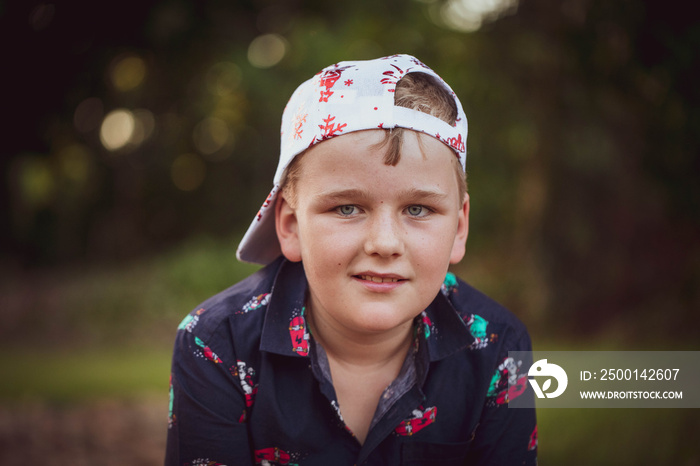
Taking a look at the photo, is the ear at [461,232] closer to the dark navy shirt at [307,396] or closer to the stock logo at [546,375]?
the dark navy shirt at [307,396]

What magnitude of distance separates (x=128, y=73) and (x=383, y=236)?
9520 mm

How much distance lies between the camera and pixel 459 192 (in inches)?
77.0

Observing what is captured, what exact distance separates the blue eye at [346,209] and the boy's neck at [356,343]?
1.51ft

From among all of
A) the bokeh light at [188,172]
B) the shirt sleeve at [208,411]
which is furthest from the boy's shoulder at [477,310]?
the bokeh light at [188,172]

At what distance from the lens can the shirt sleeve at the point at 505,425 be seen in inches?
82.3

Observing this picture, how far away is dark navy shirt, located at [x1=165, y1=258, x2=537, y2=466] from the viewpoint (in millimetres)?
1920

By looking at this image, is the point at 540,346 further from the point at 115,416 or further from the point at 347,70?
the point at 347,70

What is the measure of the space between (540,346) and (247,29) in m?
7.69

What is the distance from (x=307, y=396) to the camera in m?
1.95

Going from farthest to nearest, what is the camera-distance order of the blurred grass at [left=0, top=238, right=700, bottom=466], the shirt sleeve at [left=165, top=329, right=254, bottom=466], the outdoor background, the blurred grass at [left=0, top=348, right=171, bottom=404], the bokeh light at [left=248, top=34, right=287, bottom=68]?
the bokeh light at [left=248, top=34, right=287, bottom=68] → the blurred grass at [left=0, top=348, right=171, bottom=404] → the outdoor background → the blurred grass at [left=0, top=238, right=700, bottom=466] → the shirt sleeve at [left=165, top=329, right=254, bottom=466]

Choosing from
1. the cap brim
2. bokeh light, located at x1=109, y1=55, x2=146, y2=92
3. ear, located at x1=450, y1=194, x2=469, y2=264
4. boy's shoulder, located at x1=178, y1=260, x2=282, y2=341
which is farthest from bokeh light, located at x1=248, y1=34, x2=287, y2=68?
ear, located at x1=450, y1=194, x2=469, y2=264

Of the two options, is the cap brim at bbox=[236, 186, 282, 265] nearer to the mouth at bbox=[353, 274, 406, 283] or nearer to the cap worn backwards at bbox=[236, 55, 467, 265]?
the cap worn backwards at bbox=[236, 55, 467, 265]

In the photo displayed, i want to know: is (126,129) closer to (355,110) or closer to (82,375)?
(82,375)

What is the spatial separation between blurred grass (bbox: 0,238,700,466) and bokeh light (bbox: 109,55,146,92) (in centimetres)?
293
